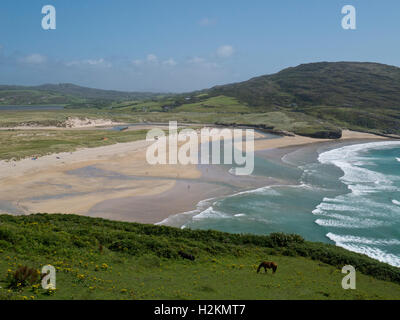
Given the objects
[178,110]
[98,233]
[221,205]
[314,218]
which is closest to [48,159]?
[221,205]

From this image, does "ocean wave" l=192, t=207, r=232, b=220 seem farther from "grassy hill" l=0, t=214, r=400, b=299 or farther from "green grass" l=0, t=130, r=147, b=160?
"green grass" l=0, t=130, r=147, b=160

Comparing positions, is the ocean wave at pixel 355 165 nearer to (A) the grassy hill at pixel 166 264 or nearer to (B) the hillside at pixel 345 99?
(A) the grassy hill at pixel 166 264

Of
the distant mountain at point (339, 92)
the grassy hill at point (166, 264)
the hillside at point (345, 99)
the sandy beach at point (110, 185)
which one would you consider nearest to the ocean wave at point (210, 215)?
the sandy beach at point (110, 185)

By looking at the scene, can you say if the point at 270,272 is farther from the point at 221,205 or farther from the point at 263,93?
the point at 263,93

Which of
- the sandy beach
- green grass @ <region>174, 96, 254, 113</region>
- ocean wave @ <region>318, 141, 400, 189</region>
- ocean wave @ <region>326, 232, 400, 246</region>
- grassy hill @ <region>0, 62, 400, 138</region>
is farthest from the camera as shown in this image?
green grass @ <region>174, 96, 254, 113</region>

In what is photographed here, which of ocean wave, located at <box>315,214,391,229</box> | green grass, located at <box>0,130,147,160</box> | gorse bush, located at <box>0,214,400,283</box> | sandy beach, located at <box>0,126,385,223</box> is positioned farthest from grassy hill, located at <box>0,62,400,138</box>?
gorse bush, located at <box>0,214,400,283</box>
